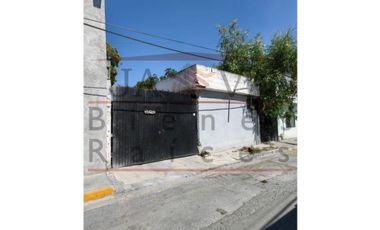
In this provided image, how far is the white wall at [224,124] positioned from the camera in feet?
28.8

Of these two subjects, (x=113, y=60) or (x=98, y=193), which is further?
(x=113, y=60)

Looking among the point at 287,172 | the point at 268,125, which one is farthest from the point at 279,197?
the point at 268,125

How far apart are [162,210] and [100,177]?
8.40 feet

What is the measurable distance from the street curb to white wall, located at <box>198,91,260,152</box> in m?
4.78

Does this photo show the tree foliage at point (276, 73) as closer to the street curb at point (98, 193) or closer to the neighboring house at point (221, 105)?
the neighboring house at point (221, 105)

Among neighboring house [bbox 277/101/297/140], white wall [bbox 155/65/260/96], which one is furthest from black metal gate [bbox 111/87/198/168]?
neighboring house [bbox 277/101/297/140]

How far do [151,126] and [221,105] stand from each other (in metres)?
3.80

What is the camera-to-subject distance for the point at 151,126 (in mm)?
7078

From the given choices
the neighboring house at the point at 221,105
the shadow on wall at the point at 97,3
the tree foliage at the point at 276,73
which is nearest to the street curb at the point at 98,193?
the neighboring house at the point at 221,105

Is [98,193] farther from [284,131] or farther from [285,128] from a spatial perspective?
[285,128]

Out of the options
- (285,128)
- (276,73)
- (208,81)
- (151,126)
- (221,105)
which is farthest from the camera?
(285,128)

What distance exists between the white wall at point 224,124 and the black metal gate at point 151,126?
19.0 inches

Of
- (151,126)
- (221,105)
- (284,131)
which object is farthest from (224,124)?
(284,131)

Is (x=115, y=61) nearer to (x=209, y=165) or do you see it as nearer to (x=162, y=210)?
(x=209, y=165)
